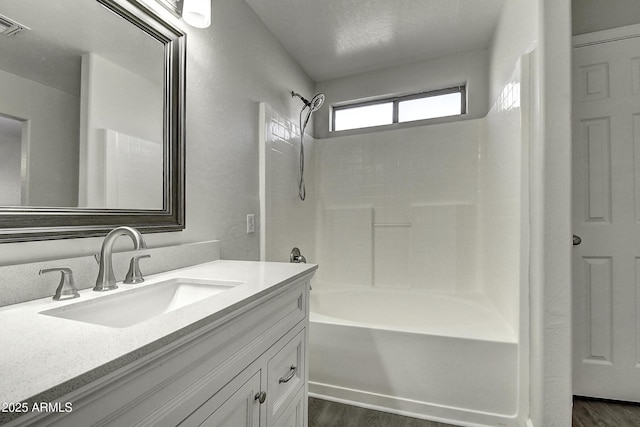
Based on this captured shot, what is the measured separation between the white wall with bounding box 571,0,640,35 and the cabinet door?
2518 mm

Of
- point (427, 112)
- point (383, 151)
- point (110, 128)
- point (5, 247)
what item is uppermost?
point (427, 112)

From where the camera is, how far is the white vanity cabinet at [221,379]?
447 millimetres

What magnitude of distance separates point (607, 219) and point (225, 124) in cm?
223

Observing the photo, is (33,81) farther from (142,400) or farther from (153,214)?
(142,400)

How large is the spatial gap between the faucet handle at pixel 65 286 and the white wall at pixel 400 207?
85.8 inches

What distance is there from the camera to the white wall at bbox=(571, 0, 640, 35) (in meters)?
1.72

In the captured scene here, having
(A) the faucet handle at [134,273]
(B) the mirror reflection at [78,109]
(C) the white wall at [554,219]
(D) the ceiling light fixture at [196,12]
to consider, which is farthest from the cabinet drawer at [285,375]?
(D) the ceiling light fixture at [196,12]

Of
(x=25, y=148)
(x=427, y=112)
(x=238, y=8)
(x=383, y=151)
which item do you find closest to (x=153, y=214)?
(x=25, y=148)

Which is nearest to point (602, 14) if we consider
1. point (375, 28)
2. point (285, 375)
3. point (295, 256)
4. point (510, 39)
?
point (510, 39)

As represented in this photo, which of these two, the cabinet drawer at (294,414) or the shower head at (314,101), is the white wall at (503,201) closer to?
the cabinet drawer at (294,414)

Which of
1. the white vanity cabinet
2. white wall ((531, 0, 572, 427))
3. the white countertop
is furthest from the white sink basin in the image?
white wall ((531, 0, 572, 427))

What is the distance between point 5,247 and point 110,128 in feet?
1.54

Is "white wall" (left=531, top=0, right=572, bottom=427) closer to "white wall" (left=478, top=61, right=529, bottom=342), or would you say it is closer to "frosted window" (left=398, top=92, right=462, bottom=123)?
"white wall" (left=478, top=61, right=529, bottom=342)

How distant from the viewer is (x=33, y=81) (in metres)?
0.85
